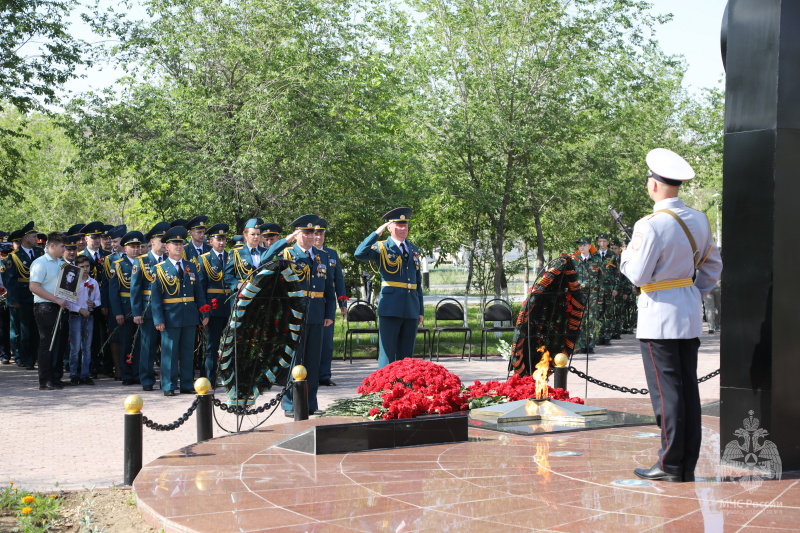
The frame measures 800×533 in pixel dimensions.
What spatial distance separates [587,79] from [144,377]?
12.1 m

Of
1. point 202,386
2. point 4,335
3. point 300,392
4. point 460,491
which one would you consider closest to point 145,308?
point 300,392

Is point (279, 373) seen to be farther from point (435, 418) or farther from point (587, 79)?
point (587, 79)

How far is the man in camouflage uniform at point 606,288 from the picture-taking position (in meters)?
19.0

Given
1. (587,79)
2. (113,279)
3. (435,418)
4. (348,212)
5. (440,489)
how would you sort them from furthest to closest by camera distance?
(587,79), (348,212), (113,279), (435,418), (440,489)

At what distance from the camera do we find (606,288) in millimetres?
19453

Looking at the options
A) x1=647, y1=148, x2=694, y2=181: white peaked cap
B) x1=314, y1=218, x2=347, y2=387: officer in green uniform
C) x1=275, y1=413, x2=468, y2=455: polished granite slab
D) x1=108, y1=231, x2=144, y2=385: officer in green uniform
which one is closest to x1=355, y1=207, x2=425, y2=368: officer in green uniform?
x1=314, y1=218, x2=347, y2=387: officer in green uniform

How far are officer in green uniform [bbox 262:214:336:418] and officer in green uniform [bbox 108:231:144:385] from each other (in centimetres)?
364

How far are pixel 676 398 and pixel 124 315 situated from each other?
9.75 metres

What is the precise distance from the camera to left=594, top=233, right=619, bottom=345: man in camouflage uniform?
19031 mm

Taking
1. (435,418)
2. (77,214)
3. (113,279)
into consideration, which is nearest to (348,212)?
(113,279)

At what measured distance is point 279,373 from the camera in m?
9.45

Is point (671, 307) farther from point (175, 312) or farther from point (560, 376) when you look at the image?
point (175, 312)

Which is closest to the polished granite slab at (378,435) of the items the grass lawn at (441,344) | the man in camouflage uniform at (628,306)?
the grass lawn at (441,344)

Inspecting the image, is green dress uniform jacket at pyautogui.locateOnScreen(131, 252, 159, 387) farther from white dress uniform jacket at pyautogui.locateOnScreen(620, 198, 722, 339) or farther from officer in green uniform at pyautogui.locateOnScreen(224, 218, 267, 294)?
white dress uniform jacket at pyautogui.locateOnScreen(620, 198, 722, 339)
